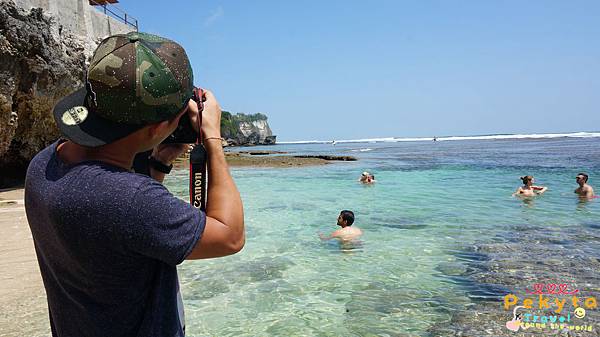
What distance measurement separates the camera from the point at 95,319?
135 centimetres

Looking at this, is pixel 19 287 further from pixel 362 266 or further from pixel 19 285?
pixel 362 266

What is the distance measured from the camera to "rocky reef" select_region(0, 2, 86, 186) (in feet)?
42.0

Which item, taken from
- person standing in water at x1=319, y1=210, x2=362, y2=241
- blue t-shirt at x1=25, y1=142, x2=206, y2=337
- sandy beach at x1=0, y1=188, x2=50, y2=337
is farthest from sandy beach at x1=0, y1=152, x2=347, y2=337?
person standing in water at x1=319, y1=210, x2=362, y2=241

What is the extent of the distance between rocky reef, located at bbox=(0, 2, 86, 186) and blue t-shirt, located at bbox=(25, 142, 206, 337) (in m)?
14.3

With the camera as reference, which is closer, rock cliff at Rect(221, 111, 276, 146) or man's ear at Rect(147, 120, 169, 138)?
man's ear at Rect(147, 120, 169, 138)

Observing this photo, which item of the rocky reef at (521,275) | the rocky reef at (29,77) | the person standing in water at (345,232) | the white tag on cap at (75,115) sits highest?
the rocky reef at (29,77)

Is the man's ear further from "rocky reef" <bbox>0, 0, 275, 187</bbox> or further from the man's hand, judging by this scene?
"rocky reef" <bbox>0, 0, 275, 187</bbox>

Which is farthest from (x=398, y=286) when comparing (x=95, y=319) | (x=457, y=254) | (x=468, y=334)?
(x=95, y=319)

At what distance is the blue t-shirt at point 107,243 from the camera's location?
1169 mm

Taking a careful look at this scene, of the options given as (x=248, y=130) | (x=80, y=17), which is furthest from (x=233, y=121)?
(x=80, y=17)

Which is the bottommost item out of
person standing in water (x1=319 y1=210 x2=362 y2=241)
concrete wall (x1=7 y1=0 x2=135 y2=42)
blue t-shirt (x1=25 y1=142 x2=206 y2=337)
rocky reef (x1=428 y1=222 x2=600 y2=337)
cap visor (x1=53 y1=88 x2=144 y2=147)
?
rocky reef (x1=428 y1=222 x2=600 y2=337)

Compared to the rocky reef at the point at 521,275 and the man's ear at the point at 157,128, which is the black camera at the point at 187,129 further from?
the rocky reef at the point at 521,275

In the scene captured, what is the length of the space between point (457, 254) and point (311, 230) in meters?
3.43

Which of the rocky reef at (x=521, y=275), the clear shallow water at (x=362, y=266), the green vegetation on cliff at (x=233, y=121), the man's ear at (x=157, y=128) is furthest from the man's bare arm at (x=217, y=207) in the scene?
the green vegetation on cliff at (x=233, y=121)
